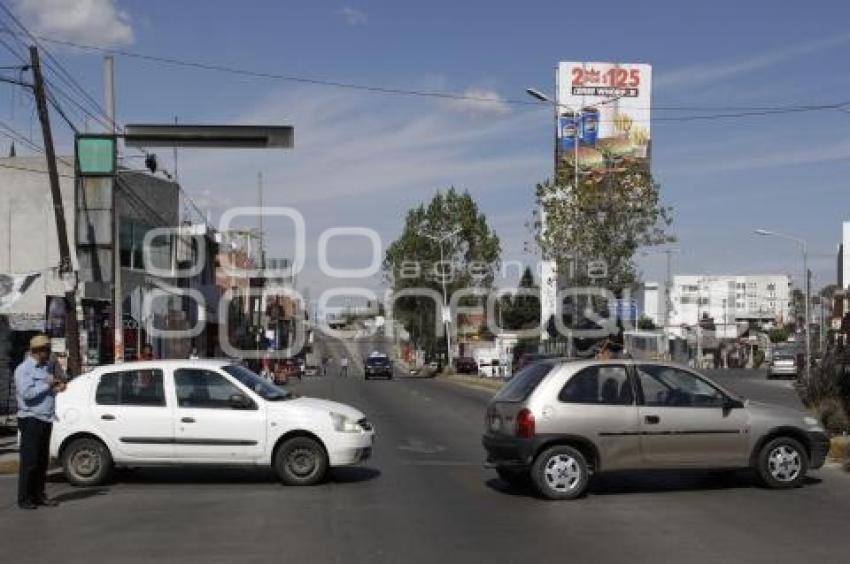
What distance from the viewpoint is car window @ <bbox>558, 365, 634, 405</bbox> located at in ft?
40.4

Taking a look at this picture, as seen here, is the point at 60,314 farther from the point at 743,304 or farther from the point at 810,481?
the point at 743,304

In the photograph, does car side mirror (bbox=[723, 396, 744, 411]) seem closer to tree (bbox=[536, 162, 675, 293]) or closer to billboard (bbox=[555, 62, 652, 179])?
tree (bbox=[536, 162, 675, 293])

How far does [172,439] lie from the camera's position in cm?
1331

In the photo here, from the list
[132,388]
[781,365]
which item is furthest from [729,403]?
[781,365]

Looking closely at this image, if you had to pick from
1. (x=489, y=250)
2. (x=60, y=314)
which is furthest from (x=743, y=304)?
(x=60, y=314)

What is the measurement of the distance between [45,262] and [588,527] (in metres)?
35.3

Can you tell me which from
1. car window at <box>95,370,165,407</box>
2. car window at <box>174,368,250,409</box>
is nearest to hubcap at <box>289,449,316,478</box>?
car window at <box>174,368,250,409</box>

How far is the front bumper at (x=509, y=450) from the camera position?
476 inches

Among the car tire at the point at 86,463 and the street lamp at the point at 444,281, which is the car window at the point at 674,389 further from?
the street lamp at the point at 444,281

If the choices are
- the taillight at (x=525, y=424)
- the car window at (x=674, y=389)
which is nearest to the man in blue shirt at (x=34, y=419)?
the taillight at (x=525, y=424)

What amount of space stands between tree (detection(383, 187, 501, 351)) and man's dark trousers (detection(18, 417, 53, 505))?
67941 mm

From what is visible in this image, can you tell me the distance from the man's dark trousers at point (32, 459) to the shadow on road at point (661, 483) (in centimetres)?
505

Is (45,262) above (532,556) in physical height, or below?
above

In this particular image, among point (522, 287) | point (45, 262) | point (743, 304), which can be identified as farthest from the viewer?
point (743, 304)
